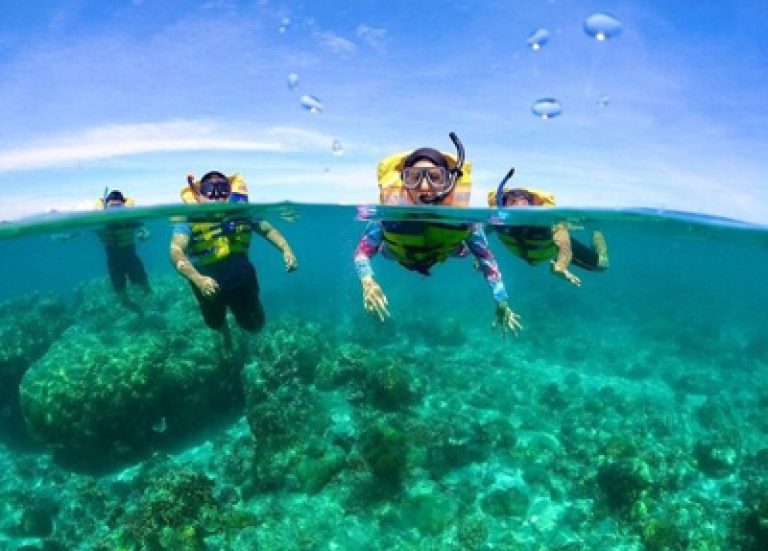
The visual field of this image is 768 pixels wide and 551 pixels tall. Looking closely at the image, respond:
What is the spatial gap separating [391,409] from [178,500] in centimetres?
598

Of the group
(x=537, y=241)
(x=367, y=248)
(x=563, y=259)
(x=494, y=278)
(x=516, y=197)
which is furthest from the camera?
(x=516, y=197)

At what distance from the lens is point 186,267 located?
866 cm

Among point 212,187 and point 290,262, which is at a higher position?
point 212,187

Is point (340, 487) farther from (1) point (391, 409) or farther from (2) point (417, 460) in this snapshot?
(1) point (391, 409)

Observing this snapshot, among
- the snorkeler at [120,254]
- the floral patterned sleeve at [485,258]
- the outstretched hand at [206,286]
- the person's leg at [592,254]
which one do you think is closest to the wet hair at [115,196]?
the snorkeler at [120,254]

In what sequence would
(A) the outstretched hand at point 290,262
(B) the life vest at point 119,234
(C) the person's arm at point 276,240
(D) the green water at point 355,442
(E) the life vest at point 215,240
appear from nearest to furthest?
1. (A) the outstretched hand at point 290,262
2. (C) the person's arm at point 276,240
3. (D) the green water at point 355,442
4. (E) the life vest at point 215,240
5. (B) the life vest at point 119,234

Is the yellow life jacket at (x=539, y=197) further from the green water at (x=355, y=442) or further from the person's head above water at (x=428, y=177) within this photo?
the person's head above water at (x=428, y=177)

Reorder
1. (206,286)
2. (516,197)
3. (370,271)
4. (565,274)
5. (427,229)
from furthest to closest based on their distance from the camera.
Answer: (516,197) < (565,274) < (206,286) < (427,229) < (370,271)

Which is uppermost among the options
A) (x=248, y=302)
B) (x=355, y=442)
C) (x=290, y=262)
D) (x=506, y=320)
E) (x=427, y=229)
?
(x=427, y=229)

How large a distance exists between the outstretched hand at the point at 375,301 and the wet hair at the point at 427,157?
2130 millimetres

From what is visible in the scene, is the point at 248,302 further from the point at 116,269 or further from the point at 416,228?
the point at 116,269

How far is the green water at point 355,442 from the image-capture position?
32.6 ft

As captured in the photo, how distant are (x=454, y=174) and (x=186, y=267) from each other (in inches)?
187

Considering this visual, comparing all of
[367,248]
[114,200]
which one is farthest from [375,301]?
[114,200]
